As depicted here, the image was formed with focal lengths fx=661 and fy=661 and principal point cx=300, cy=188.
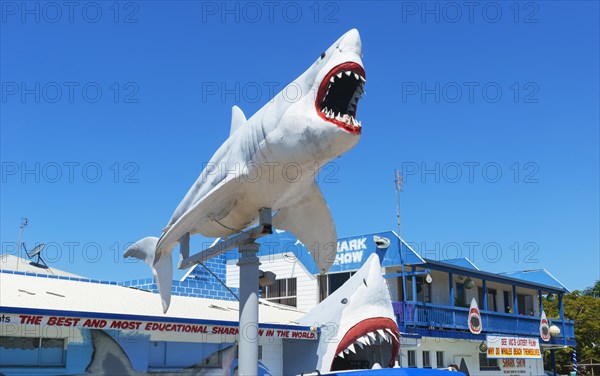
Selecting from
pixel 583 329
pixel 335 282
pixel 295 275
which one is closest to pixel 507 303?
pixel 335 282

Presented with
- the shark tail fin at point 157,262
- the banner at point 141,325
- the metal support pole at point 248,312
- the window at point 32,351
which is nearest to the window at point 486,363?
the banner at point 141,325

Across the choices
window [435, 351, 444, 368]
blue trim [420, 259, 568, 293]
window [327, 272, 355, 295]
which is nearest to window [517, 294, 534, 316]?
blue trim [420, 259, 568, 293]

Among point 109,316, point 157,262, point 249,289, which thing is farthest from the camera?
point 109,316

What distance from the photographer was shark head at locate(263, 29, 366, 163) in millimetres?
7520

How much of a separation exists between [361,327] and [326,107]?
7744 millimetres

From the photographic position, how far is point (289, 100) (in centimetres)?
790

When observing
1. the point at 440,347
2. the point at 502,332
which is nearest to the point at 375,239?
the point at 440,347

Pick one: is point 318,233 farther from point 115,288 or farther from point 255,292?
point 115,288

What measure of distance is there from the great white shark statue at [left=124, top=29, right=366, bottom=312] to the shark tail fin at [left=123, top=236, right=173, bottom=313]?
20mm

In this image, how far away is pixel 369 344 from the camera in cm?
1458

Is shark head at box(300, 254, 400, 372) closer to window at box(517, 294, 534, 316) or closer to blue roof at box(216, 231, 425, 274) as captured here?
blue roof at box(216, 231, 425, 274)

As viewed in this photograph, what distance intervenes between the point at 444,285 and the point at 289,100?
1963cm

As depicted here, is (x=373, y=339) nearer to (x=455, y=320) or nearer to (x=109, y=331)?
(x=109, y=331)

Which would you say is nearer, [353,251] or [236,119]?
[236,119]
